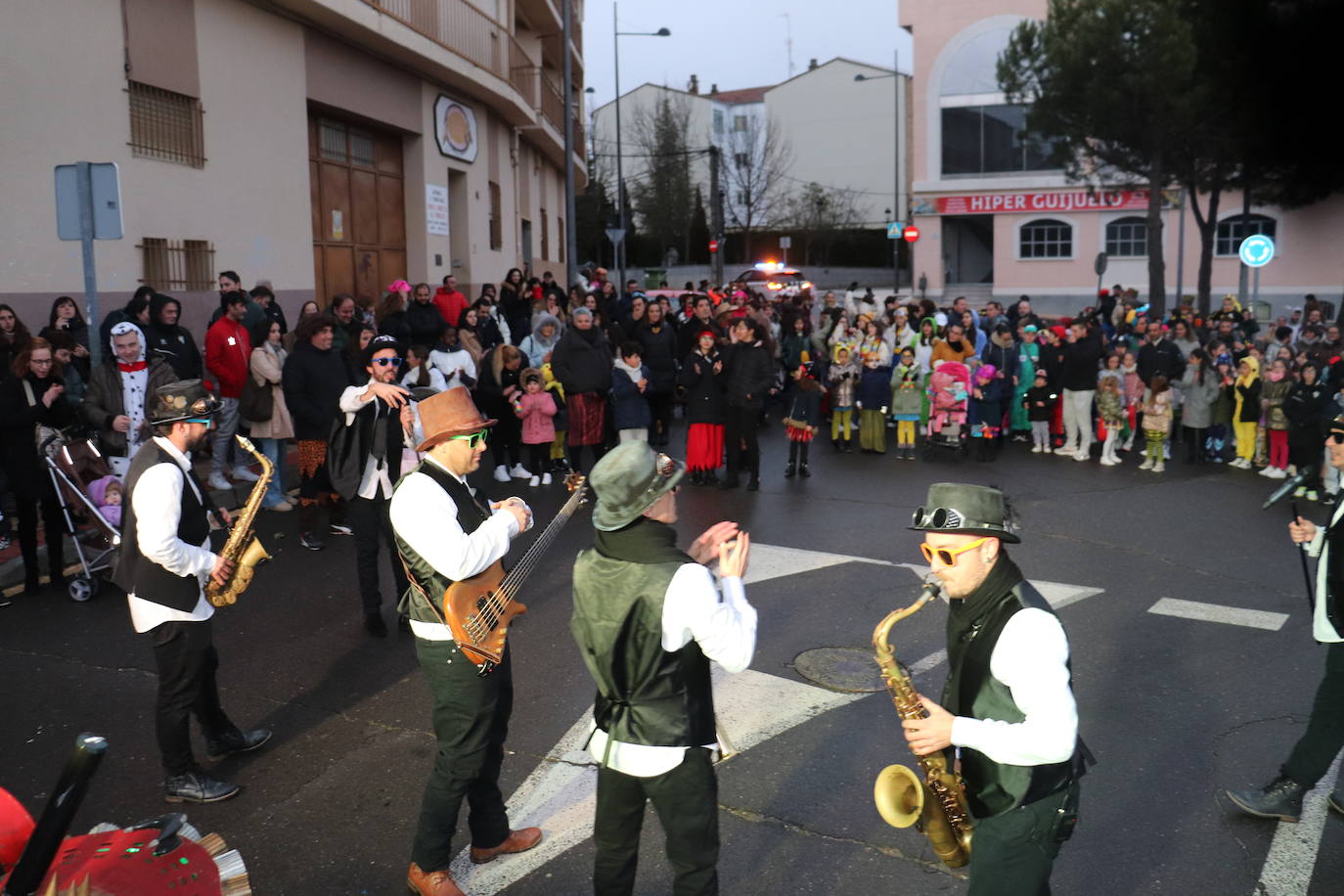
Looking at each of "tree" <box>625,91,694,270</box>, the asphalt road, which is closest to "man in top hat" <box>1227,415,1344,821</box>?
the asphalt road

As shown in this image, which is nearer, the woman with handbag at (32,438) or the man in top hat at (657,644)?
the man in top hat at (657,644)

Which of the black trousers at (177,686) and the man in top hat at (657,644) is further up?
the man in top hat at (657,644)

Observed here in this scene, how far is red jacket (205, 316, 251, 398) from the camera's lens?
36.4 feet

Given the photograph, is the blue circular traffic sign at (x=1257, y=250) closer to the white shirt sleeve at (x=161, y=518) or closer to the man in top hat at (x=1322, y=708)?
the man in top hat at (x=1322, y=708)

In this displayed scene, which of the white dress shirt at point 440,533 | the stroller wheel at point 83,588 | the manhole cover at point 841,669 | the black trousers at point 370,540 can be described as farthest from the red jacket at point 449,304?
the white dress shirt at point 440,533

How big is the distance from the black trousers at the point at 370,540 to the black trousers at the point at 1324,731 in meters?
5.14

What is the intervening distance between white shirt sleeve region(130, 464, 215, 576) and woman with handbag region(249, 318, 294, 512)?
5.95 meters

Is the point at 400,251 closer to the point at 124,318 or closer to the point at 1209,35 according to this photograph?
the point at 124,318

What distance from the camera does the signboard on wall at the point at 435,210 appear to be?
20.4 m

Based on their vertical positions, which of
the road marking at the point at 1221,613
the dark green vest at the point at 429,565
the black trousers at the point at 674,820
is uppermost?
the dark green vest at the point at 429,565

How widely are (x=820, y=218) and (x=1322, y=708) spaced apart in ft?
187

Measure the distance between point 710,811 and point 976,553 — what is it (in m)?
1.16

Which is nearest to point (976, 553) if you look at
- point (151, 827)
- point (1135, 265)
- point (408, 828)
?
point (151, 827)

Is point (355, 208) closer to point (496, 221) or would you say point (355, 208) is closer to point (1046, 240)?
point (496, 221)
